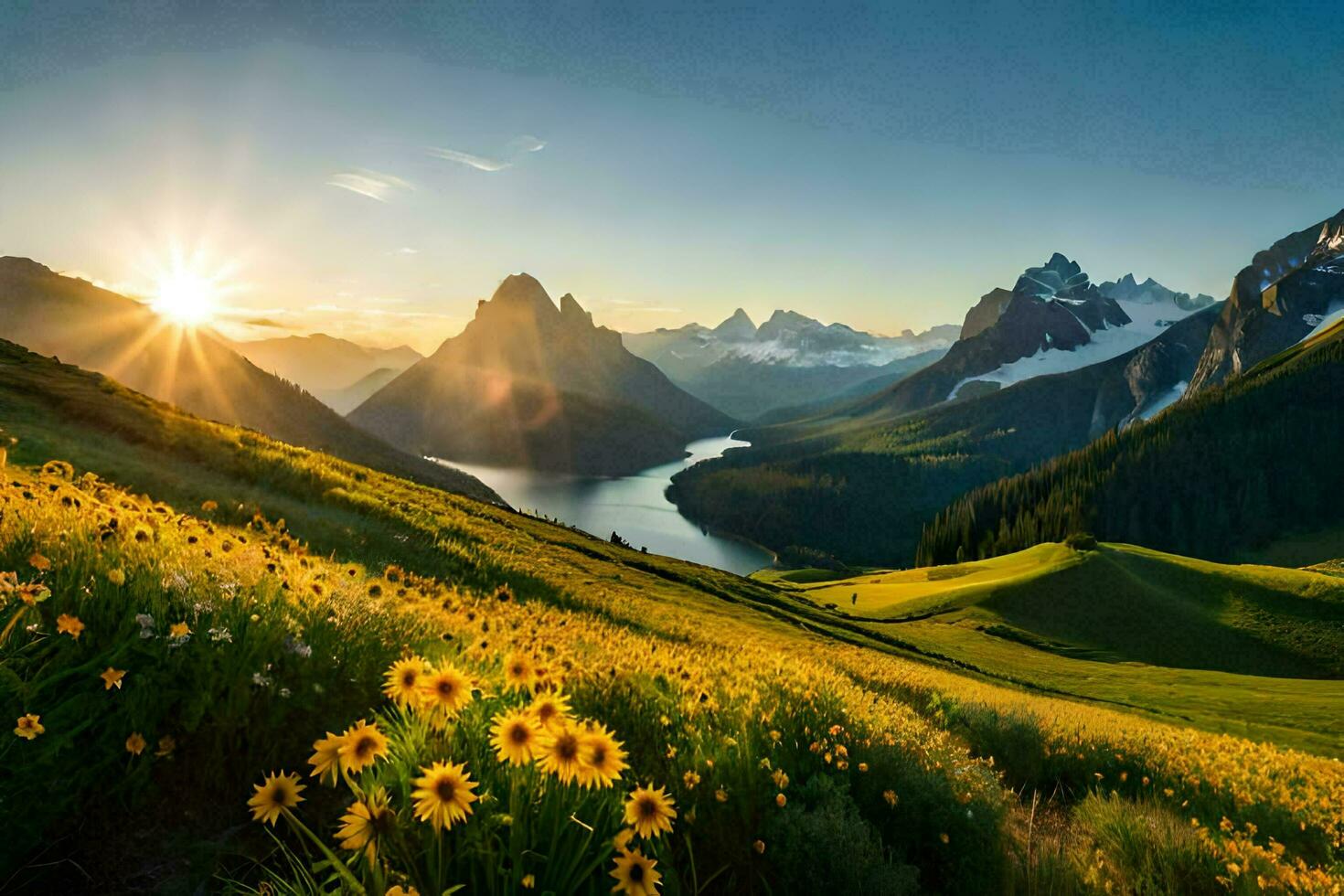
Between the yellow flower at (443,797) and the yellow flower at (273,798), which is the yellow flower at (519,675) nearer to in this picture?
the yellow flower at (443,797)

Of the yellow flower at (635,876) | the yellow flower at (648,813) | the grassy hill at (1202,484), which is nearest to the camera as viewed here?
the yellow flower at (635,876)

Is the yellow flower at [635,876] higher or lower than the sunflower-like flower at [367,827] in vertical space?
lower

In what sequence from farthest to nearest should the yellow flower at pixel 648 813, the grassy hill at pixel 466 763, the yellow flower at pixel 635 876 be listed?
1. the grassy hill at pixel 466 763
2. the yellow flower at pixel 648 813
3. the yellow flower at pixel 635 876

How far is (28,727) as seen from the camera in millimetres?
3047

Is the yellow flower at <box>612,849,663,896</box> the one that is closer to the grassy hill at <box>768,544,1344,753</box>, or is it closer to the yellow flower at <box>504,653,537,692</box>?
the yellow flower at <box>504,653,537,692</box>

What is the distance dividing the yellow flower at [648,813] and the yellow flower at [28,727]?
276 cm

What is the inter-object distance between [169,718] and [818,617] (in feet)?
168

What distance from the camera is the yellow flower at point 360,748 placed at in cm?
286

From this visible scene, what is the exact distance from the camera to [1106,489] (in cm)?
16812

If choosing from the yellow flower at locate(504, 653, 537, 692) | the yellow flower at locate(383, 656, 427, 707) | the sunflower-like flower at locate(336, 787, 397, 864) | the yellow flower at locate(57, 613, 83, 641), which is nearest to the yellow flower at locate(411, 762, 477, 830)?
the sunflower-like flower at locate(336, 787, 397, 864)

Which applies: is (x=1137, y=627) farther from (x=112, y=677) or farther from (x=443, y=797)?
(x=112, y=677)

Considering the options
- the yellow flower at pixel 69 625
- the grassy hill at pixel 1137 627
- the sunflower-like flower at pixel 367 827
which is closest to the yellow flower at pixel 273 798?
the sunflower-like flower at pixel 367 827

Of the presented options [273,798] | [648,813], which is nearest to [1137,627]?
[648,813]

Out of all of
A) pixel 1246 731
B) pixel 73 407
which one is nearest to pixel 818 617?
pixel 1246 731
